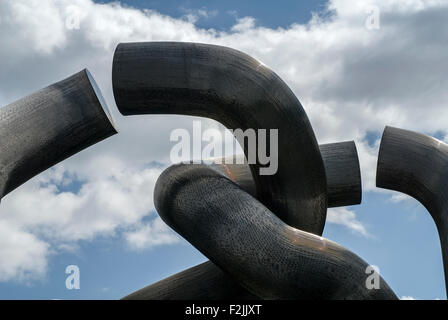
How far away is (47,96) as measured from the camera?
11.4 ft

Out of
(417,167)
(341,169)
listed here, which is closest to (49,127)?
(341,169)

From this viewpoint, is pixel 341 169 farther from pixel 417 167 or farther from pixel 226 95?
pixel 226 95

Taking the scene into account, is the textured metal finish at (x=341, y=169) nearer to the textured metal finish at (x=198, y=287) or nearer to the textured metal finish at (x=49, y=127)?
the textured metal finish at (x=198, y=287)

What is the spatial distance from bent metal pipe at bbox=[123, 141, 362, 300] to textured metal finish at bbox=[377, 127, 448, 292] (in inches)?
8.7

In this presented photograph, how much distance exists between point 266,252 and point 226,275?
0.66m

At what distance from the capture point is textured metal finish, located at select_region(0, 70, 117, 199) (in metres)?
3.30

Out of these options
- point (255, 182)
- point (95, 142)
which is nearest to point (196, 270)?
point (255, 182)

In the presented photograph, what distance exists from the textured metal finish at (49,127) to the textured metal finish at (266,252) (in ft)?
2.38

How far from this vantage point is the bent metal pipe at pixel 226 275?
148 inches

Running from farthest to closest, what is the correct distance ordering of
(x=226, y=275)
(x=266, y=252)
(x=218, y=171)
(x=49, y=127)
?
(x=226, y=275) < (x=218, y=171) < (x=49, y=127) < (x=266, y=252)

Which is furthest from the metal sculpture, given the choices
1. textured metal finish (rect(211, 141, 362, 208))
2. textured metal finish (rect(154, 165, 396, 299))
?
textured metal finish (rect(211, 141, 362, 208))

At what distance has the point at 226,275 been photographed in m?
3.76

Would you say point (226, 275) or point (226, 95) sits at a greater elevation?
point (226, 95)
